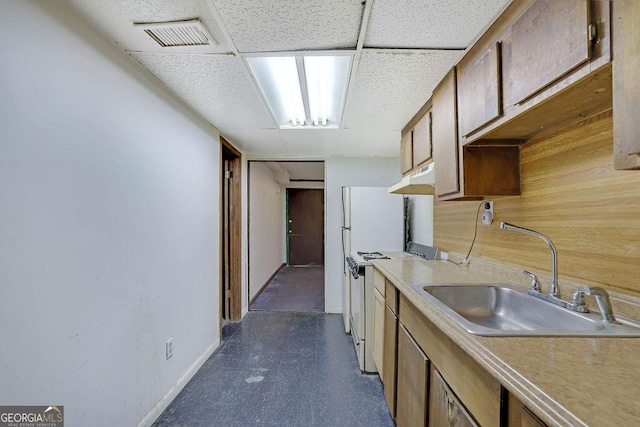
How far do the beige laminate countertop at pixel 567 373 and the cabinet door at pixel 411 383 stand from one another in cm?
40

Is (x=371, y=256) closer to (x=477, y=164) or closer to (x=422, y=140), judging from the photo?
(x=422, y=140)

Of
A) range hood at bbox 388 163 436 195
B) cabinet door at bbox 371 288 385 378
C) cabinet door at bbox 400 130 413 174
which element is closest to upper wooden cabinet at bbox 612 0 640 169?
range hood at bbox 388 163 436 195

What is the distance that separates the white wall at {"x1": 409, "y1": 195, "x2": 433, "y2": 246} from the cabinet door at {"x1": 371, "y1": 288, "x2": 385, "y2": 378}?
2.98ft

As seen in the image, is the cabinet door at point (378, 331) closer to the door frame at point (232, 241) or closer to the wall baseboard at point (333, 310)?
the wall baseboard at point (333, 310)

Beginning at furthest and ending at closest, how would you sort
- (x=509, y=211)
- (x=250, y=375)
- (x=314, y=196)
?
(x=314, y=196)
(x=250, y=375)
(x=509, y=211)

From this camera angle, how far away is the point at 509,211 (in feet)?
5.11

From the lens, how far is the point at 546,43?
89cm

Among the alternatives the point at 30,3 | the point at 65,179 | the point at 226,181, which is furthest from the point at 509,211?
the point at 226,181

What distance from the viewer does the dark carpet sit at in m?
3.88

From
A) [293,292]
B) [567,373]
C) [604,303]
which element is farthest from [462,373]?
[293,292]

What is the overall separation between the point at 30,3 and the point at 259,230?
144 inches

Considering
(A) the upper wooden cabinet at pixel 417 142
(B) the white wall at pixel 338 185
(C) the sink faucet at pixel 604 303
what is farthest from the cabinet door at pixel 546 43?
(B) the white wall at pixel 338 185

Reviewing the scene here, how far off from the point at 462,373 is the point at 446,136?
48.0 inches

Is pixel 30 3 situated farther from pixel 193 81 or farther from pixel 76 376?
pixel 76 376
